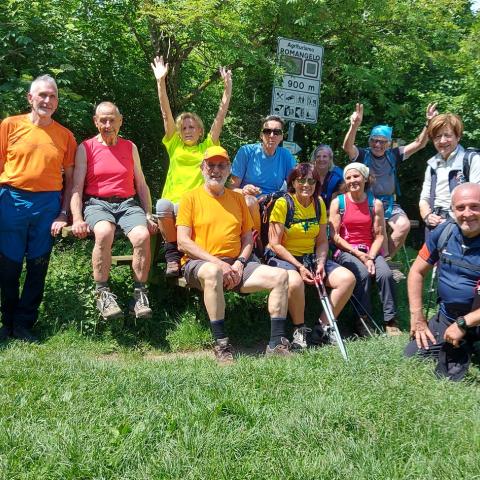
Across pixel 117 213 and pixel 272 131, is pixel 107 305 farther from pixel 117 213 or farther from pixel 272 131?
pixel 272 131

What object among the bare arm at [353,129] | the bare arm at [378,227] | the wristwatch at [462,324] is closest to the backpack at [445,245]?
the wristwatch at [462,324]

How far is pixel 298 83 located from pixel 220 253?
2969 mm

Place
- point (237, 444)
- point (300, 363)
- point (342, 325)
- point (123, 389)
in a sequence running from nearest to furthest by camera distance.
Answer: point (237, 444) < point (123, 389) < point (300, 363) < point (342, 325)

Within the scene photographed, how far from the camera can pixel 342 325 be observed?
6438 mm

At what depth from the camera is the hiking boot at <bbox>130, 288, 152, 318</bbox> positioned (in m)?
5.19

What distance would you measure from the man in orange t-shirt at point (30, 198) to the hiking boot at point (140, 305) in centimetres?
82

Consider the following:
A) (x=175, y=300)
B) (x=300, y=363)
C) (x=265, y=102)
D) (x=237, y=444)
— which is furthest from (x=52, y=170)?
(x=265, y=102)

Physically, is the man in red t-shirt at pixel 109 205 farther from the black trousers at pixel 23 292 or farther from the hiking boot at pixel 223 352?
the hiking boot at pixel 223 352

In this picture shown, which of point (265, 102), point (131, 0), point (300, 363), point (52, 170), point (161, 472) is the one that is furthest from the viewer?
point (265, 102)

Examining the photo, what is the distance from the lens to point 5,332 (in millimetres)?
5273

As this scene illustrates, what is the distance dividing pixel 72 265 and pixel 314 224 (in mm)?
2402

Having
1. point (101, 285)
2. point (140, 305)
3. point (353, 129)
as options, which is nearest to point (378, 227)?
point (353, 129)

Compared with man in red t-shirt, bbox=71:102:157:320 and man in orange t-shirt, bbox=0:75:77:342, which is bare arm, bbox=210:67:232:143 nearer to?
man in red t-shirt, bbox=71:102:157:320

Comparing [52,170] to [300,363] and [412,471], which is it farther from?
[412,471]
